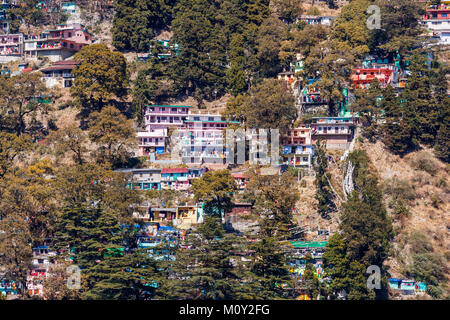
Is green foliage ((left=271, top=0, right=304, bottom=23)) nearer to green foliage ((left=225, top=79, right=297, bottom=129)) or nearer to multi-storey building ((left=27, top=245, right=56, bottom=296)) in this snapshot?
green foliage ((left=225, top=79, right=297, bottom=129))

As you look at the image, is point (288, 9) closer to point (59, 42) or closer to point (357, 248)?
point (59, 42)

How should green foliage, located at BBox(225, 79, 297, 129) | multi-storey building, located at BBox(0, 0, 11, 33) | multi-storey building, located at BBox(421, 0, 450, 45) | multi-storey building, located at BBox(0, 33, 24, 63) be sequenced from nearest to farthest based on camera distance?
green foliage, located at BBox(225, 79, 297, 129)
multi-storey building, located at BBox(421, 0, 450, 45)
multi-storey building, located at BBox(0, 33, 24, 63)
multi-storey building, located at BBox(0, 0, 11, 33)

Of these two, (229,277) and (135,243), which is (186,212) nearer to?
(135,243)

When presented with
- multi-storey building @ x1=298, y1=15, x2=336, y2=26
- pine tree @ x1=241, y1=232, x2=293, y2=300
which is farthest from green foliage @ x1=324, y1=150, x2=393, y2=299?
multi-storey building @ x1=298, y1=15, x2=336, y2=26

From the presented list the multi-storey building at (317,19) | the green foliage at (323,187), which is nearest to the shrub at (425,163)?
the green foliage at (323,187)

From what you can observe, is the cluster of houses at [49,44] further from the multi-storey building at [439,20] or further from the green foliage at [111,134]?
the multi-storey building at [439,20]
